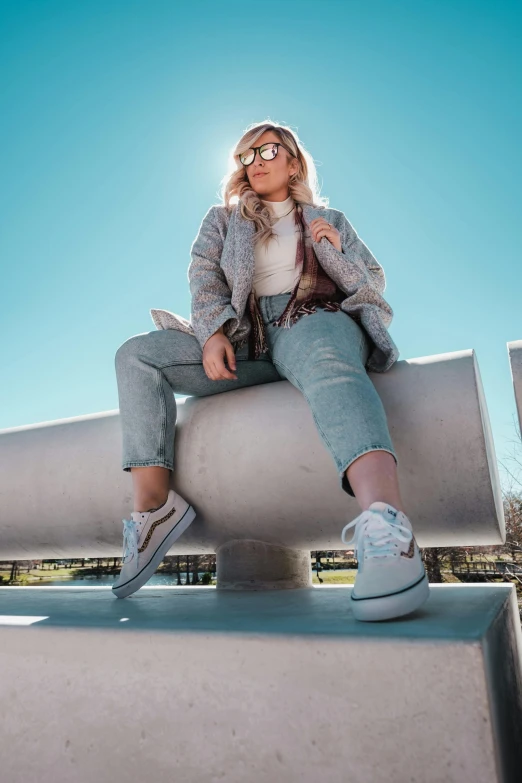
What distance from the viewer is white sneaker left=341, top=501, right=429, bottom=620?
98 cm

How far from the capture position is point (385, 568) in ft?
3.38

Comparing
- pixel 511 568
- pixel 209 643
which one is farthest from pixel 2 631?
pixel 511 568

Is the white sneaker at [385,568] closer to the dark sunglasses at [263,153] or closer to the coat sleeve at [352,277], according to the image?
the coat sleeve at [352,277]

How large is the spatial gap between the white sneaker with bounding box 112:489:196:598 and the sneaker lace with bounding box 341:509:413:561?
2.34 feet

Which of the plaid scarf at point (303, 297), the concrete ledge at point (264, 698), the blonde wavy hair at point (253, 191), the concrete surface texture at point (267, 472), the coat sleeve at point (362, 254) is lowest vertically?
the concrete ledge at point (264, 698)

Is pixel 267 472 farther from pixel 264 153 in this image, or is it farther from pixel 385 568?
pixel 264 153

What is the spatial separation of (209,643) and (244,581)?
0.92 meters

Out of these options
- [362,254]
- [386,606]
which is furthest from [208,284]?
[386,606]

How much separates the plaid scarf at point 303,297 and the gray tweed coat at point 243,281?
0.10 ft

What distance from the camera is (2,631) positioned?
109 centimetres

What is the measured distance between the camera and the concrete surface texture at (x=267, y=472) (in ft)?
5.02

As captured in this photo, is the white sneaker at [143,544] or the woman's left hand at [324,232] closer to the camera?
the white sneaker at [143,544]

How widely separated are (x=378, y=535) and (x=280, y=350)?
74 centimetres

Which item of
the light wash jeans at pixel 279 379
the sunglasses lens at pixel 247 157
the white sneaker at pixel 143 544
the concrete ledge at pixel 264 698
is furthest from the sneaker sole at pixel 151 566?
the sunglasses lens at pixel 247 157
